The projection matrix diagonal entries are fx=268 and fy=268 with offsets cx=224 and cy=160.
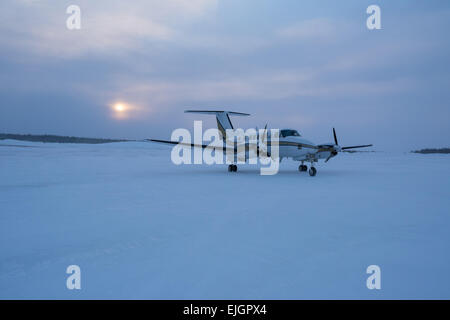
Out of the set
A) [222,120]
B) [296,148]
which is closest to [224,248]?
[296,148]

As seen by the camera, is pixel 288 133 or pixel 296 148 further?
pixel 288 133

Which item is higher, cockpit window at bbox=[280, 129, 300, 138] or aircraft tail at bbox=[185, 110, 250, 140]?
aircraft tail at bbox=[185, 110, 250, 140]

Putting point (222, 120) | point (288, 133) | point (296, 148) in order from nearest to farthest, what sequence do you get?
point (296, 148), point (288, 133), point (222, 120)

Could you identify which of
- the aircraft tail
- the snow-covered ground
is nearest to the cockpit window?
the aircraft tail

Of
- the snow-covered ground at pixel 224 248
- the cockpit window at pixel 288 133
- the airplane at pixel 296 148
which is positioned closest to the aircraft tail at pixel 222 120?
the airplane at pixel 296 148

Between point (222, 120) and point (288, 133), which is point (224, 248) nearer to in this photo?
point (288, 133)

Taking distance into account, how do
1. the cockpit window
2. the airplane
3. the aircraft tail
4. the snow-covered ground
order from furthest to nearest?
the aircraft tail < the cockpit window < the airplane < the snow-covered ground

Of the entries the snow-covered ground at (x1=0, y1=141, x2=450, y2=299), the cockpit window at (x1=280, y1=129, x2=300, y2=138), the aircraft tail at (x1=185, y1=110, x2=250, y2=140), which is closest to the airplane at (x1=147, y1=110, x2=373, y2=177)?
the cockpit window at (x1=280, y1=129, x2=300, y2=138)

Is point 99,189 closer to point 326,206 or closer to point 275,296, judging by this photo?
point 326,206

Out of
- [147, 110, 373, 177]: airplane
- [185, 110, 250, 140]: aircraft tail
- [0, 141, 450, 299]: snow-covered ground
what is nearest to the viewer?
[0, 141, 450, 299]: snow-covered ground

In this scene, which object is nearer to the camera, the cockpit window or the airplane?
the airplane

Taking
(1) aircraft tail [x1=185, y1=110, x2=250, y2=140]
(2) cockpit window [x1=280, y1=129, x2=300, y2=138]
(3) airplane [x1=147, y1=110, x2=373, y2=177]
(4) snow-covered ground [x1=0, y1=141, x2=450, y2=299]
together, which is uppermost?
(1) aircraft tail [x1=185, y1=110, x2=250, y2=140]

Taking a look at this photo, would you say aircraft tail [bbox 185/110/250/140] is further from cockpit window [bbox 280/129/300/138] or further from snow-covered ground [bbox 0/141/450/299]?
snow-covered ground [bbox 0/141/450/299]

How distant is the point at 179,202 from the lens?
23.5 ft
